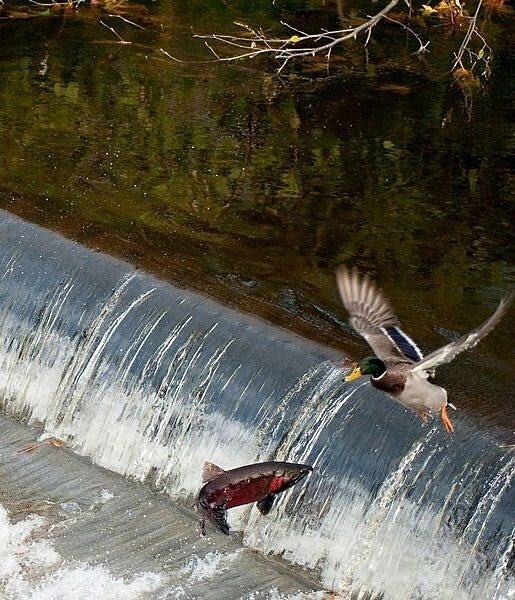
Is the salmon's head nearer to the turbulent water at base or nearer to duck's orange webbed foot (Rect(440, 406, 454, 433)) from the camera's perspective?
the turbulent water at base

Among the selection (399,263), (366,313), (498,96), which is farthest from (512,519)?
(498,96)

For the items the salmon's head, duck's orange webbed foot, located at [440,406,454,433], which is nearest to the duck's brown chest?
duck's orange webbed foot, located at [440,406,454,433]

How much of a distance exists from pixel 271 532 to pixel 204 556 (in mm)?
309

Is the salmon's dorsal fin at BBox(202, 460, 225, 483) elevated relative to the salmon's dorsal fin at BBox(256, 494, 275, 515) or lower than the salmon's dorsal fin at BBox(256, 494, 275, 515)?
elevated

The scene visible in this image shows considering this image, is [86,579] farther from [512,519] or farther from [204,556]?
[512,519]

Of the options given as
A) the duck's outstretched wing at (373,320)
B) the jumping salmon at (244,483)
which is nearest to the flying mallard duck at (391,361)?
the duck's outstretched wing at (373,320)

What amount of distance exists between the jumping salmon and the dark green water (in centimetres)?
78

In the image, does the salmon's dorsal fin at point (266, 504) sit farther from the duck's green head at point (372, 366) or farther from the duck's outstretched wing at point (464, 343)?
the duck's outstretched wing at point (464, 343)

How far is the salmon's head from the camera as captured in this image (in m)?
4.84

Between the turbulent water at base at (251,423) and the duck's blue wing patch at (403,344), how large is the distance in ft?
1.36

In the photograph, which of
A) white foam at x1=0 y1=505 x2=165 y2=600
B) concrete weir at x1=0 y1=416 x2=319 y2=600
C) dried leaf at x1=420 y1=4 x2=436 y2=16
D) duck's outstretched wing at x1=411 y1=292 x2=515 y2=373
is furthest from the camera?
dried leaf at x1=420 y1=4 x2=436 y2=16

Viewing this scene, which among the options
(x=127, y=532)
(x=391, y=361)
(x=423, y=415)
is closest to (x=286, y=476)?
(x=423, y=415)

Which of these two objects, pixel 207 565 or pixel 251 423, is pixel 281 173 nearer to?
pixel 251 423

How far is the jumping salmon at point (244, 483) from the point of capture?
4801 millimetres
